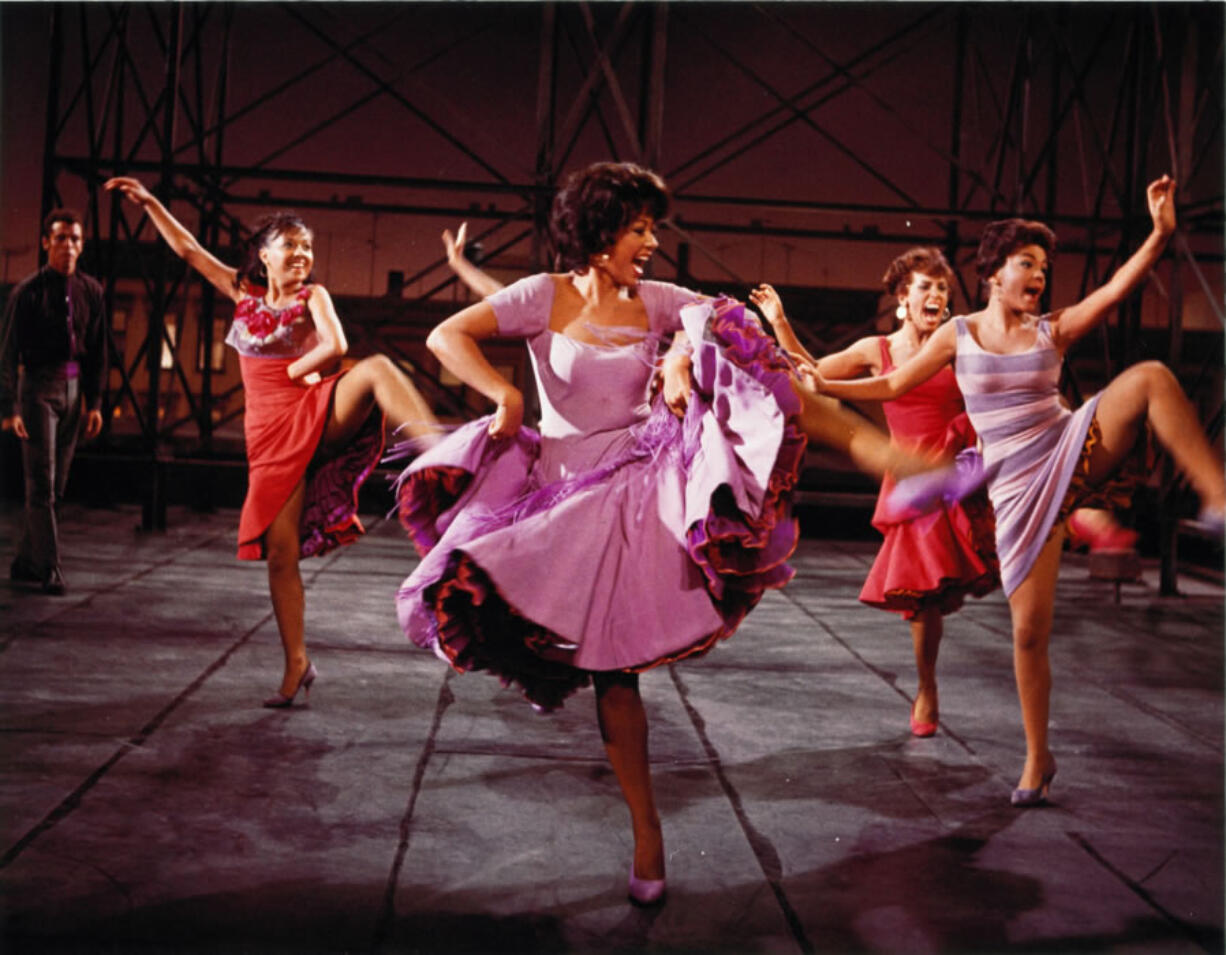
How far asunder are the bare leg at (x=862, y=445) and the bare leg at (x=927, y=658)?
486 millimetres

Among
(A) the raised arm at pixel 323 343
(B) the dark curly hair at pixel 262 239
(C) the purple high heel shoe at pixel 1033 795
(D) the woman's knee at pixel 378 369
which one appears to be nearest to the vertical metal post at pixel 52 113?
(B) the dark curly hair at pixel 262 239

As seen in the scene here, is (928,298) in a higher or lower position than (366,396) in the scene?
higher

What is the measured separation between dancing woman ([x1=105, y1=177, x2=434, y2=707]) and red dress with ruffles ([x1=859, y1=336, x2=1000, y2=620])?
161cm

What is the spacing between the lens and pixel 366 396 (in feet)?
14.3

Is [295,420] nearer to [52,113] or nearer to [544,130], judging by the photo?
[544,130]

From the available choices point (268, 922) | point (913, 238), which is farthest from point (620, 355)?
point (913, 238)

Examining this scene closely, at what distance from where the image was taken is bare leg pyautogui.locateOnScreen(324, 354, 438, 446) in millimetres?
4133

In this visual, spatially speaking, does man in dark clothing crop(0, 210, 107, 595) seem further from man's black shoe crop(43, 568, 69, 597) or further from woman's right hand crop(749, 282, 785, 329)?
woman's right hand crop(749, 282, 785, 329)

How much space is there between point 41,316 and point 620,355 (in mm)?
4141

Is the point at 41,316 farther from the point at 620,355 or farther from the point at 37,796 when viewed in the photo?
the point at 620,355

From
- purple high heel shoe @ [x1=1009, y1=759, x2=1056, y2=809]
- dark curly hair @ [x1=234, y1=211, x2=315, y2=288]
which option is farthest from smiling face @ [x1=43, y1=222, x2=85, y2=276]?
purple high heel shoe @ [x1=1009, y1=759, x2=1056, y2=809]

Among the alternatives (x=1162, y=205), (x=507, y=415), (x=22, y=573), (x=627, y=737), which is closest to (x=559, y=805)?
(x=627, y=737)

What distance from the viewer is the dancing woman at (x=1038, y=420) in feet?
11.5

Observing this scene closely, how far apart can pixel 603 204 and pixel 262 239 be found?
2.03m
